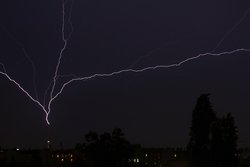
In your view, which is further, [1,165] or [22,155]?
[22,155]

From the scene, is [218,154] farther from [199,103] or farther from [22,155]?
[22,155]

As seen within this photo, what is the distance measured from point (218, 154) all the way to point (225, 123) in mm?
2375

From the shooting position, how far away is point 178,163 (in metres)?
50.8

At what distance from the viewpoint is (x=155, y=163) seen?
75688mm

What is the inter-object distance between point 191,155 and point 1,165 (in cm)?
1266

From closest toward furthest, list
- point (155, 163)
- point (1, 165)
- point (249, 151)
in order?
point (1, 165) → point (155, 163) → point (249, 151)

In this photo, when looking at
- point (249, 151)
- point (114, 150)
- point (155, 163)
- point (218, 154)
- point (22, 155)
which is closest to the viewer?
point (114, 150)

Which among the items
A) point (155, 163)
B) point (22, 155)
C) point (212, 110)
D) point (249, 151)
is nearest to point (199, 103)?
point (212, 110)

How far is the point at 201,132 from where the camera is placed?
39875 mm

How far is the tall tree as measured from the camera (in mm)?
39406

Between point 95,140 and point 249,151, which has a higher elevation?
point 249,151

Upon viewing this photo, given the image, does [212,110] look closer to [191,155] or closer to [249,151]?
[191,155]

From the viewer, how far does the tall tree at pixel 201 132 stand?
3941cm

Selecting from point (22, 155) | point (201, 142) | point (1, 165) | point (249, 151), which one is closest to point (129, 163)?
point (1, 165)
